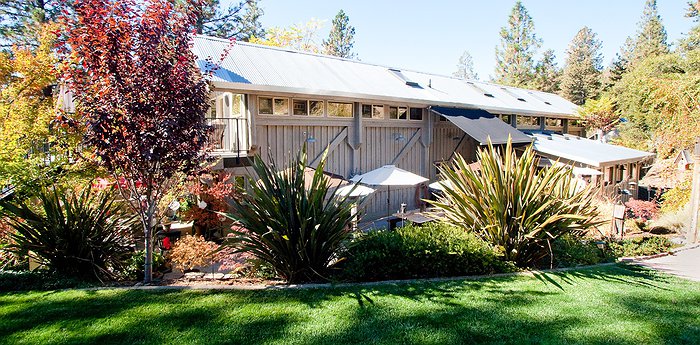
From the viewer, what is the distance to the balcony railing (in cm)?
1003

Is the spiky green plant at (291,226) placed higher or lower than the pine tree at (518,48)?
lower

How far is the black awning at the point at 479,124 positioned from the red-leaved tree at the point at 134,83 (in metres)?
10.0

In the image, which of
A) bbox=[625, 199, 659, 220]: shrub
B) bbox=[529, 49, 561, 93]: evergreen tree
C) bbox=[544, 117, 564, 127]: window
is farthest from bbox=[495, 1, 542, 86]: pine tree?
bbox=[625, 199, 659, 220]: shrub

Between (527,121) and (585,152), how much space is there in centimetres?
563

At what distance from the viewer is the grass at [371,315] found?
3.78 m

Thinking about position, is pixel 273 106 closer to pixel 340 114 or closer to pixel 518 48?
pixel 340 114

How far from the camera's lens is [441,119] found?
15742 millimetres

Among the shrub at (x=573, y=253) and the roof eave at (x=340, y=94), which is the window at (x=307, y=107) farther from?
the shrub at (x=573, y=253)

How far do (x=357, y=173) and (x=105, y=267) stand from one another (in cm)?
792

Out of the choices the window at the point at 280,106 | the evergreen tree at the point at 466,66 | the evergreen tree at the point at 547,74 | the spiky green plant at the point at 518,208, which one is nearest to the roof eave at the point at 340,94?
the window at the point at 280,106

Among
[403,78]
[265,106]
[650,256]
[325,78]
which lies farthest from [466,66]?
[650,256]

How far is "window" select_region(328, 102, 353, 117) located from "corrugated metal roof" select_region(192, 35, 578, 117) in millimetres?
552

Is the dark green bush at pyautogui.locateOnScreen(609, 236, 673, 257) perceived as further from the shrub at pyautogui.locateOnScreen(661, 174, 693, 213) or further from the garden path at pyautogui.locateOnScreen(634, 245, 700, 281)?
the shrub at pyautogui.locateOnScreen(661, 174, 693, 213)

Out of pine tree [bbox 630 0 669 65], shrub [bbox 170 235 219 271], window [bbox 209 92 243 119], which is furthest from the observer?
pine tree [bbox 630 0 669 65]
